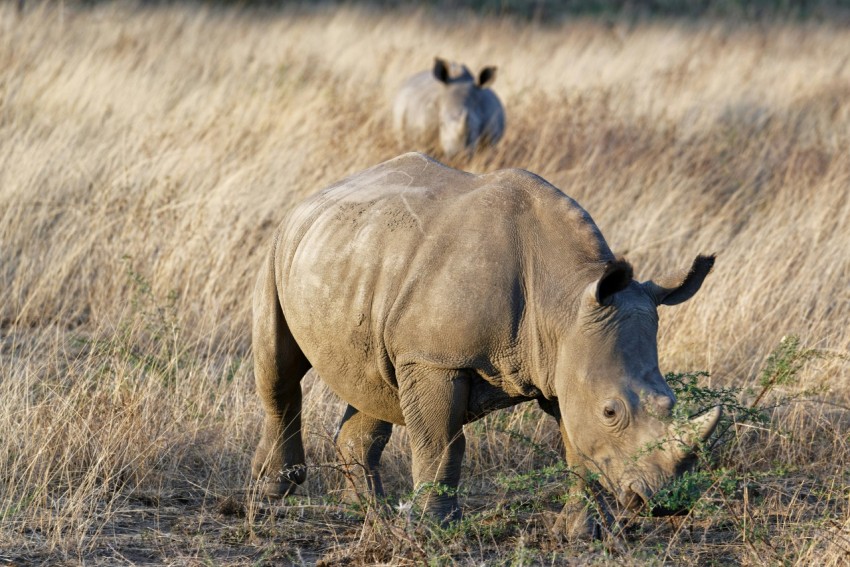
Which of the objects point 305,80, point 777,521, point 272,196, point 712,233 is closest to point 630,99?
point 305,80

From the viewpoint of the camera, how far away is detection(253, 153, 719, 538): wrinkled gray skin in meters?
3.98

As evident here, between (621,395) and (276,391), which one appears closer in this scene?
(621,395)

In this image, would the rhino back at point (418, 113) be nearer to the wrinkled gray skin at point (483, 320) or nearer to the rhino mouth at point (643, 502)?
the wrinkled gray skin at point (483, 320)

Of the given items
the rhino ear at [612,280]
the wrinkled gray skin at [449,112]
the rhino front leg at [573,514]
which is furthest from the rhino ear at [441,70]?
the rhino ear at [612,280]

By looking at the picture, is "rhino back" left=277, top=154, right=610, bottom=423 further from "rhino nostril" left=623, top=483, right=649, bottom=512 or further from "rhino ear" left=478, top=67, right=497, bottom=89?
"rhino ear" left=478, top=67, right=497, bottom=89

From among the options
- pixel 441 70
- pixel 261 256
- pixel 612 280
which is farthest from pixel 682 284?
pixel 441 70

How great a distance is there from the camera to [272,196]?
8.42 metres

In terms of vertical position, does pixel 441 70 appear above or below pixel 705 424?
below

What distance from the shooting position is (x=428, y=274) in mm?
4207

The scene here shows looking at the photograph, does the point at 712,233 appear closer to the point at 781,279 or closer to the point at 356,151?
the point at 781,279

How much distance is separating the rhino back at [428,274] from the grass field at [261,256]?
1.59ft

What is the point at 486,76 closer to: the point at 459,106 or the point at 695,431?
the point at 459,106

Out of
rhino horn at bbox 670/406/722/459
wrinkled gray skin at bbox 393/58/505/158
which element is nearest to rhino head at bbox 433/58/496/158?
wrinkled gray skin at bbox 393/58/505/158

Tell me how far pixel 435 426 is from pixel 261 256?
11.7 ft
